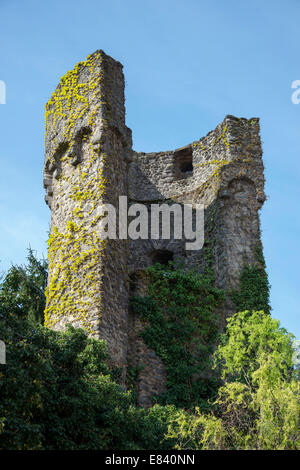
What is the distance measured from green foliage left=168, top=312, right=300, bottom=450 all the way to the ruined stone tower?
2791 mm

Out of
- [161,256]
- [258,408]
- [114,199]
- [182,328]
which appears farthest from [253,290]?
[258,408]

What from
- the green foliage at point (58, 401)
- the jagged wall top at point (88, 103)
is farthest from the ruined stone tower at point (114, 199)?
the green foliage at point (58, 401)

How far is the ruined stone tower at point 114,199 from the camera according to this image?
14094mm

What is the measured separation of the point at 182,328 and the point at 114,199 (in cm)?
366

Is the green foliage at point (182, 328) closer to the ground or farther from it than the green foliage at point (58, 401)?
farther from it

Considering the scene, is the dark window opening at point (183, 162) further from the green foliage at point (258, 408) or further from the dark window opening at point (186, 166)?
the green foliage at point (258, 408)

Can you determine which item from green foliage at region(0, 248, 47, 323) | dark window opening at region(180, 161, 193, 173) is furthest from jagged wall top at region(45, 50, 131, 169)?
dark window opening at region(180, 161, 193, 173)

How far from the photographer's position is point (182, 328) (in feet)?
51.6

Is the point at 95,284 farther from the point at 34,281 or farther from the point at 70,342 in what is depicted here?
the point at 34,281

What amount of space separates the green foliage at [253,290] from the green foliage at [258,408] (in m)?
3.73

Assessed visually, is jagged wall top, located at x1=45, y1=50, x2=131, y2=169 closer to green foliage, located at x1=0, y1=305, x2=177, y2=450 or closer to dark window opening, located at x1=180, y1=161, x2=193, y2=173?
dark window opening, located at x1=180, y1=161, x2=193, y2=173

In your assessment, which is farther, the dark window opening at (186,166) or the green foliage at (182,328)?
the dark window opening at (186,166)

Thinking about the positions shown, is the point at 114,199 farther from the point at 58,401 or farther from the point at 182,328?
the point at 58,401

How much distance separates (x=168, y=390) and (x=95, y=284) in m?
3.21
